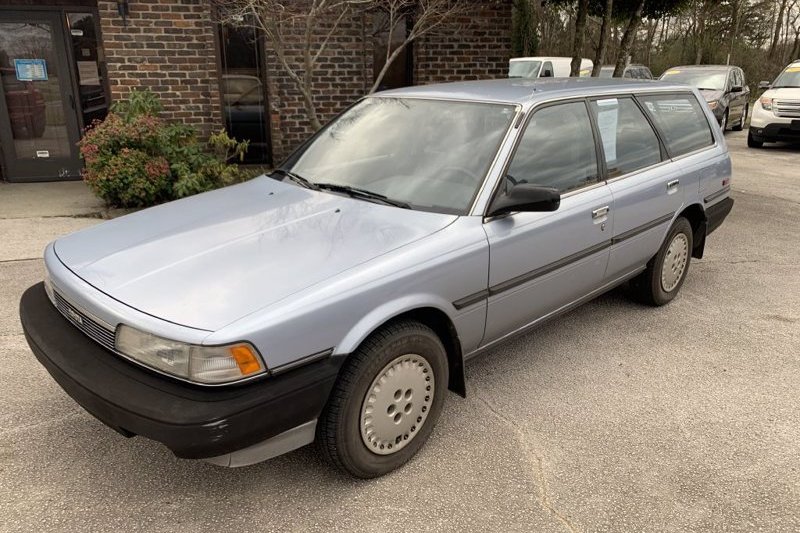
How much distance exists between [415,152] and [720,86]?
1468cm

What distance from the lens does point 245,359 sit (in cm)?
220

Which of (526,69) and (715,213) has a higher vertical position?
(526,69)

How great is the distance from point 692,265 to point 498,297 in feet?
11.6

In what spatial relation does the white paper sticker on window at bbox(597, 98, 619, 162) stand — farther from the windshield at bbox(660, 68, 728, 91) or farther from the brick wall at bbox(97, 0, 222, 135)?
the windshield at bbox(660, 68, 728, 91)

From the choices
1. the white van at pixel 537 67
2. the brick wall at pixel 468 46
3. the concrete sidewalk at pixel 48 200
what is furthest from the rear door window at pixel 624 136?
the white van at pixel 537 67

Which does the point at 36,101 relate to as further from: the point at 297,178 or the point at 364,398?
the point at 364,398

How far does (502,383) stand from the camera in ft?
12.0

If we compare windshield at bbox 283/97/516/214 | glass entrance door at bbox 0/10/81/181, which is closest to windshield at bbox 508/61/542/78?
glass entrance door at bbox 0/10/81/181

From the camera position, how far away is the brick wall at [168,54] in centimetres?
773

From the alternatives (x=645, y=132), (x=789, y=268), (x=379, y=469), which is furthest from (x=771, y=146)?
(x=379, y=469)

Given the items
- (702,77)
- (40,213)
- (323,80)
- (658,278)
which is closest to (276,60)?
(323,80)

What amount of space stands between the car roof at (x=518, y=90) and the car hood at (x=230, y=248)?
37.9 inches

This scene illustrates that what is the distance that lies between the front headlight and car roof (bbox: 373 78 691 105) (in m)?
2.09

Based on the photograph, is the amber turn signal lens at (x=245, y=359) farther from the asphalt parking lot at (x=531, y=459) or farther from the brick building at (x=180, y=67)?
the brick building at (x=180, y=67)
